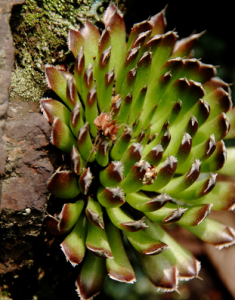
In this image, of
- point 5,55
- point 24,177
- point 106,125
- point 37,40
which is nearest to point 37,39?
point 37,40

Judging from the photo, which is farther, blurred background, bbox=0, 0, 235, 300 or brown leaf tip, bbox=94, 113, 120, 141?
blurred background, bbox=0, 0, 235, 300

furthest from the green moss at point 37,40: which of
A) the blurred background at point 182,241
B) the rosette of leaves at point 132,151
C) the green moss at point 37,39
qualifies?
the blurred background at point 182,241

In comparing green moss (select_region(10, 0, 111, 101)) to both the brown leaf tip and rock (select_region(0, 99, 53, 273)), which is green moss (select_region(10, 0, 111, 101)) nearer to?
rock (select_region(0, 99, 53, 273))

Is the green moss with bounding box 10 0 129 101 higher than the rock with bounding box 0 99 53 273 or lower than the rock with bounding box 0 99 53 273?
higher

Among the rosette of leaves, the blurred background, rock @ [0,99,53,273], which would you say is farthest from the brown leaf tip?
the blurred background

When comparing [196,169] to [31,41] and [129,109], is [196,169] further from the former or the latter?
[31,41]

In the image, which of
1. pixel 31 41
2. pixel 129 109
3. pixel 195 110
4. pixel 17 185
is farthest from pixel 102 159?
pixel 31 41

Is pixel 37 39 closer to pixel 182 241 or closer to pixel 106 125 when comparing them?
pixel 106 125

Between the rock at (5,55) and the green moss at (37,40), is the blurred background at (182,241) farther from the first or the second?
the rock at (5,55)

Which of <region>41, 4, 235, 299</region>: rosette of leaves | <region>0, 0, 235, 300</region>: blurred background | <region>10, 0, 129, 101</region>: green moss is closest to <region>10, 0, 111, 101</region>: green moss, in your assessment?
<region>10, 0, 129, 101</region>: green moss
